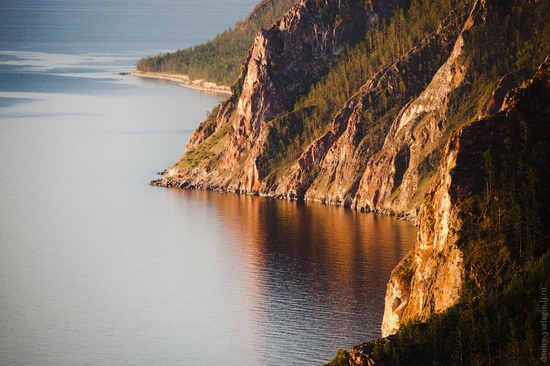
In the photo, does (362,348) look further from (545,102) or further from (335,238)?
(335,238)

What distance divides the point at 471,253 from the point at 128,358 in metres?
34.3

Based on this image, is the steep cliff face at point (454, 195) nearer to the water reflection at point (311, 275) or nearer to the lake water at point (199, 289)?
the water reflection at point (311, 275)

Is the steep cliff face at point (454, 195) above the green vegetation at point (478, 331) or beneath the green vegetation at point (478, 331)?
→ above

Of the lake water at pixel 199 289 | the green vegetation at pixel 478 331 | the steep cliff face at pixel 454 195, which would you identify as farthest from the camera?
the lake water at pixel 199 289

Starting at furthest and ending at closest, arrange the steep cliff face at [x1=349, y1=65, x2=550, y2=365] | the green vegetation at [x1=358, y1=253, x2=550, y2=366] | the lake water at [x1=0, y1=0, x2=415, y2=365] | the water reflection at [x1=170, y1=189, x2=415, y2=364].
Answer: the water reflection at [x1=170, y1=189, x2=415, y2=364], the lake water at [x1=0, y1=0, x2=415, y2=365], the steep cliff face at [x1=349, y1=65, x2=550, y2=365], the green vegetation at [x1=358, y1=253, x2=550, y2=366]

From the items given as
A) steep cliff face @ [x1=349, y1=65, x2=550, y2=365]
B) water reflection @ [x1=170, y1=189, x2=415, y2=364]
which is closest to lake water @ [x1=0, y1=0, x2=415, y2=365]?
water reflection @ [x1=170, y1=189, x2=415, y2=364]

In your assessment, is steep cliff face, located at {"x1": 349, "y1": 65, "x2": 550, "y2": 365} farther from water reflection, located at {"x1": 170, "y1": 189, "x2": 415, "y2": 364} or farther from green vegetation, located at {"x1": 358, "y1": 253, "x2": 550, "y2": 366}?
water reflection, located at {"x1": 170, "y1": 189, "x2": 415, "y2": 364}

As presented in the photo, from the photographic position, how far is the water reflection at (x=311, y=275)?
134m

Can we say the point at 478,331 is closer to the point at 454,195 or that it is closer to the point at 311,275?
the point at 454,195

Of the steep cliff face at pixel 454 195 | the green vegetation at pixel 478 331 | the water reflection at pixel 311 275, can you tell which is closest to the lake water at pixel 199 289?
the water reflection at pixel 311 275

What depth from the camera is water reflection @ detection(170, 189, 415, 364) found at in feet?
441

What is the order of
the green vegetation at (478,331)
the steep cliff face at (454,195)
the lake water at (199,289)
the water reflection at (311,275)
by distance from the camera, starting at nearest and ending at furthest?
the green vegetation at (478,331) → the steep cliff face at (454,195) → the lake water at (199,289) → the water reflection at (311,275)

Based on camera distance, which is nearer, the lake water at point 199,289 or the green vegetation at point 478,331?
the green vegetation at point 478,331

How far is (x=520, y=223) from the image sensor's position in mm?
116438
